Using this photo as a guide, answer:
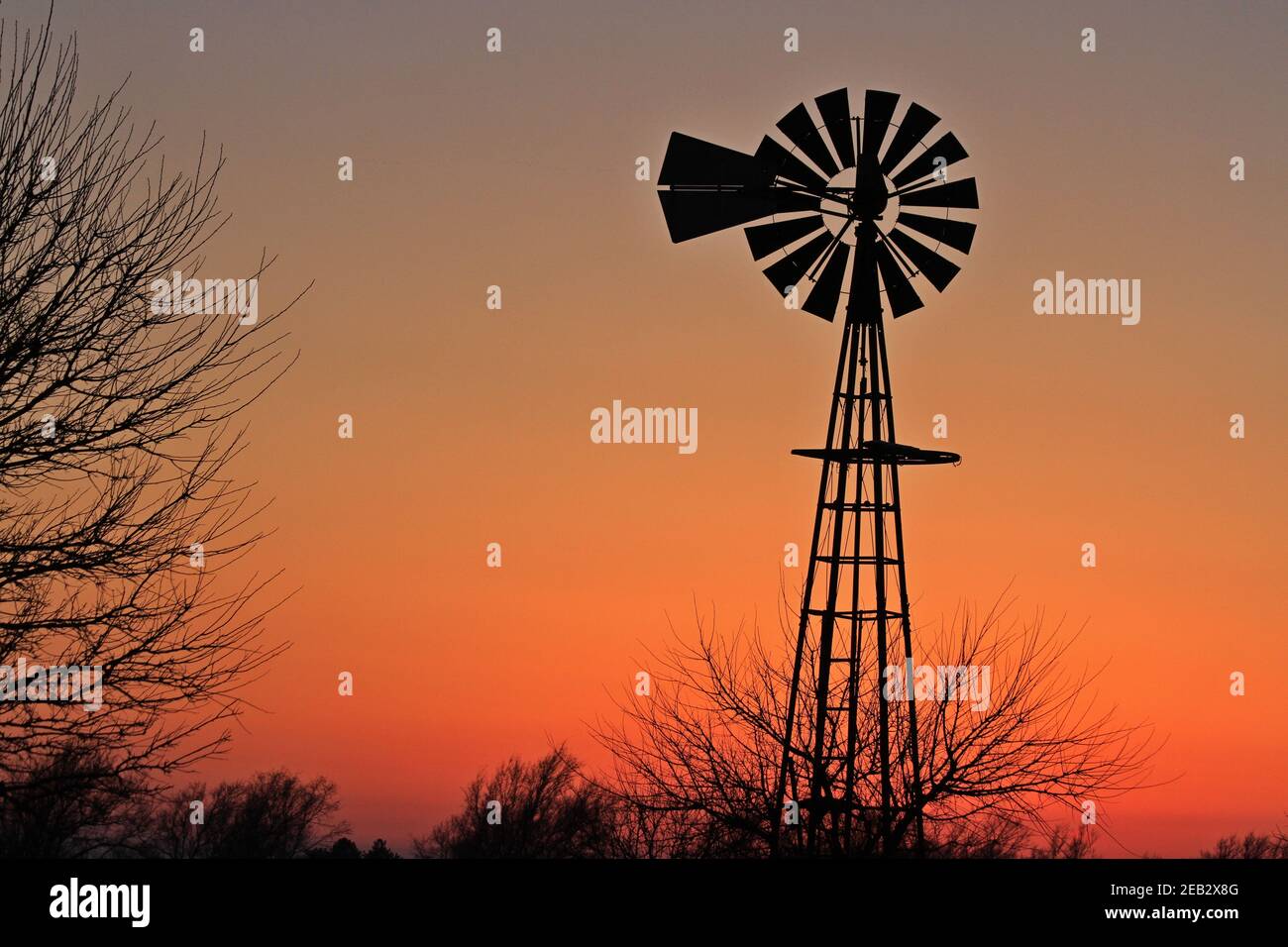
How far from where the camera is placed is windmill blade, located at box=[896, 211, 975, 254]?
2188 cm

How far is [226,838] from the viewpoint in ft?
195

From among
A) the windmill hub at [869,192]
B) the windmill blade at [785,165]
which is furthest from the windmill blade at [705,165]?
the windmill hub at [869,192]

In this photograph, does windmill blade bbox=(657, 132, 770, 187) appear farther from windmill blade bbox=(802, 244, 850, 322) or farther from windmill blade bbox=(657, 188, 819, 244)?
windmill blade bbox=(802, 244, 850, 322)

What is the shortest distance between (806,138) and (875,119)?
2.96 feet

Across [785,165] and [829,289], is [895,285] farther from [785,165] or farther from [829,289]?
[785,165]

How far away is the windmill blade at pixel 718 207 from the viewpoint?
2123 centimetres

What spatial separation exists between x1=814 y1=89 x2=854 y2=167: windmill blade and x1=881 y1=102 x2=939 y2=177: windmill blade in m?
0.47

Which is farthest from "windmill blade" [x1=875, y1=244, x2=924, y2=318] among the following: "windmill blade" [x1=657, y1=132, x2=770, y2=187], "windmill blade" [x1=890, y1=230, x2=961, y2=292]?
"windmill blade" [x1=657, y1=132, x2=770, y2=187]

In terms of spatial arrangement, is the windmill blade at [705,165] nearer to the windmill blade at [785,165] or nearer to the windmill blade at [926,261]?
the windmill blade at [785,165]
